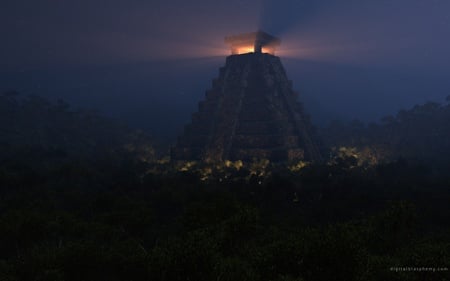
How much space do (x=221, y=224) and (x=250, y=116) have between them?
2006 inches

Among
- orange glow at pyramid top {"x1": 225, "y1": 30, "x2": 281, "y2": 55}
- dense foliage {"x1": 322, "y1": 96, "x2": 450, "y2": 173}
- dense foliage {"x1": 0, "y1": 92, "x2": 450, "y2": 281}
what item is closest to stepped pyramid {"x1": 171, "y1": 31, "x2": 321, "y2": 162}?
orange glow at pyramid top {"x1": 225, "y1": 30, "x2": 281, "y2": 55}

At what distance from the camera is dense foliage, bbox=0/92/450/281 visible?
16.0 metres

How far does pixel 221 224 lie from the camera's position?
21.8 meters

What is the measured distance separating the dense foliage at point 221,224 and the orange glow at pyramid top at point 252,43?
27247 millimetres

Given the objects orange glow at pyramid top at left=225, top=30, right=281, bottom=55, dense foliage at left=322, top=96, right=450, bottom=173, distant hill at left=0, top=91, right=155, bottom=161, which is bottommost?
distant hill at left=0, top=91, right=155, bottom=161

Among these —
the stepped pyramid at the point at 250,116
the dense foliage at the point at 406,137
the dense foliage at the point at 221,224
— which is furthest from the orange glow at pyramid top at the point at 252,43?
the dense foliage at the point at 406,137

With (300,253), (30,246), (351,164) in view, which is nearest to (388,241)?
(300,253)

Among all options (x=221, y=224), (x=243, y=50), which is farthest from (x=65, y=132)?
(x=221, y=224)

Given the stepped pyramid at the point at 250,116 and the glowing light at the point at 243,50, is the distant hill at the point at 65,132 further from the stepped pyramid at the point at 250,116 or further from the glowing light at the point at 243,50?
the glowing light at the point at 243,50

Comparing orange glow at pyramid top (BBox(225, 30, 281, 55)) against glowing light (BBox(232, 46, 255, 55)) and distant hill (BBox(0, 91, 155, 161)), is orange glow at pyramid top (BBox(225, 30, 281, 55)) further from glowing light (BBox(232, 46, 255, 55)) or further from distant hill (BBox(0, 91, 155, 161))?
distant hill (BBox(0, 91, 155, 161))

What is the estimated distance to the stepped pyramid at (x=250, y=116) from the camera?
67375 millimetres

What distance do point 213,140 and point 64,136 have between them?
A: 139 feet

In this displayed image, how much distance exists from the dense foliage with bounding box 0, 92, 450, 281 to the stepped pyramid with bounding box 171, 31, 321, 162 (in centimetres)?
532

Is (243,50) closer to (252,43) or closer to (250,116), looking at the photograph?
(252,43)
